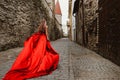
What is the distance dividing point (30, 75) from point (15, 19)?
20.5 feet

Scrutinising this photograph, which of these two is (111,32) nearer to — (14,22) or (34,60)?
(34,60)

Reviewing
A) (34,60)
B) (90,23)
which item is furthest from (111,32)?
(90,23)

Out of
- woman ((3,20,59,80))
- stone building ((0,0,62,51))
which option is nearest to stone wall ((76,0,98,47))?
stone building ((0,0,62,51))

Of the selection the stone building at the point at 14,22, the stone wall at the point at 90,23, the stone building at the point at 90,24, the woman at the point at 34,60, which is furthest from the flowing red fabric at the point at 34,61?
the stone wall at the point at 90,23

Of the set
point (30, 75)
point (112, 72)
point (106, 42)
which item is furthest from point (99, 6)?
point (30, 75)

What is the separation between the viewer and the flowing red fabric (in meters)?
4.07

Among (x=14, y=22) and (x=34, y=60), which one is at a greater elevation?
(x=14, y=22)

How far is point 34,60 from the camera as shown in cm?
470

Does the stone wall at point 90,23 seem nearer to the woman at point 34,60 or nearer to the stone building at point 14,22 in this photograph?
the stone building at point 14,22

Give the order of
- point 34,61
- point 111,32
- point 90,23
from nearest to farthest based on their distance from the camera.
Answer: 1. point 34,61
2. point 111,32
3. point 90,23

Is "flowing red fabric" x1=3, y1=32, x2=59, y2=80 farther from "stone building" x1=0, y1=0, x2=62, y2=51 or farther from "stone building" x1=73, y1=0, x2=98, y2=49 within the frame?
"stone building" x1=73, y1=0, x2=98, y2=49

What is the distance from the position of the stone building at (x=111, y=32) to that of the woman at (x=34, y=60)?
212 centimetres

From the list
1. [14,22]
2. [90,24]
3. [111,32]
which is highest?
[14,22]

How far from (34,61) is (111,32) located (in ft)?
10.6
